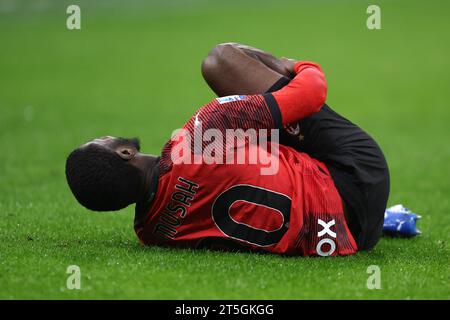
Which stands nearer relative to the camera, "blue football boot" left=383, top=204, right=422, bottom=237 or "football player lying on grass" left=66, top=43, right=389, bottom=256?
"football player lying on grass" left=66, top=43, right=389, bottom=256

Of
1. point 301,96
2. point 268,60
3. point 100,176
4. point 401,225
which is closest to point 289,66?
point 268,60

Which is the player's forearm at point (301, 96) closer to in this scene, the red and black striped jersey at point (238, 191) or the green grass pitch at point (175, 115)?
the red and black striped jersey at point (238, 191)

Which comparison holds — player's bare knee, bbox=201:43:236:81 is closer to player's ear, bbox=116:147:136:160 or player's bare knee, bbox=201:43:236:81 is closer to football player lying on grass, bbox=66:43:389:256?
football player lying on grass, bbox=66:43:389:256

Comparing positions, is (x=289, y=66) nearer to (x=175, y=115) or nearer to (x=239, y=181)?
(x=239, y=181)

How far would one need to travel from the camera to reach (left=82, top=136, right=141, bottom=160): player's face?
5617mm

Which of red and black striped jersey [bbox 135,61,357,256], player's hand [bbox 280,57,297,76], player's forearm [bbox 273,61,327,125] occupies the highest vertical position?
A: player's hand [bbox 280,57,297,76]

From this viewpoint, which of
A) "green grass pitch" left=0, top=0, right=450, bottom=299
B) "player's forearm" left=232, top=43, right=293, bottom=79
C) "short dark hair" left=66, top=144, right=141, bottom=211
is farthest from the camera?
"player's forearm" left=232, top=43, right=293, bottom=79

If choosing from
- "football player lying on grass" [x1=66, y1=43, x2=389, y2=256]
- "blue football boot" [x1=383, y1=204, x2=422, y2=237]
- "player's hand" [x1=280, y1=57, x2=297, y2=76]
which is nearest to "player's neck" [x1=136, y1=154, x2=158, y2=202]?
"football player lying on grass" [x1=66, y1=43, x2=389, y2=256]

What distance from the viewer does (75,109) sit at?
1703 cm

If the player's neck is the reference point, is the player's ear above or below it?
above

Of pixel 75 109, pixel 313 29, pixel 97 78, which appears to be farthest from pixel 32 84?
pixel 313 29

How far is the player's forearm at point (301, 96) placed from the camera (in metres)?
5.70

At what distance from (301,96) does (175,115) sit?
1105cm

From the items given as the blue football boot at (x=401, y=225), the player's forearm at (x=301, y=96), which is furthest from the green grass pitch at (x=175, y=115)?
the player's forearm at (x=301, y=96)
